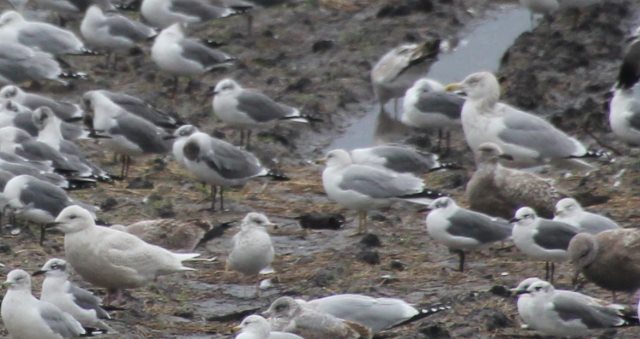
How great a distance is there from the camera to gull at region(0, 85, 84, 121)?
15797 mm

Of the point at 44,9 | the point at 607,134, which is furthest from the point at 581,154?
the point at 44,9

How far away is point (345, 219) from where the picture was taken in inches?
537

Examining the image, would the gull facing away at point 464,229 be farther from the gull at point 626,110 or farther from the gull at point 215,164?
the gull at point 626,110

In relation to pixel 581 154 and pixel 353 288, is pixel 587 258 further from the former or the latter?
pixel 581 154

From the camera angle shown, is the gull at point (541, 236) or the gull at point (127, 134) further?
the gull at point (127, 134)

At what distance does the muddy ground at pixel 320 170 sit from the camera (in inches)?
439

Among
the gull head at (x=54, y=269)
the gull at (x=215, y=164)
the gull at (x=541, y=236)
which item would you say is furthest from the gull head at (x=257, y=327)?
the gull at (x=215, y=164)

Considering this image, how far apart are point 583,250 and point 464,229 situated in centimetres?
125

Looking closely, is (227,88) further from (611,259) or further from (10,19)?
(611,259)

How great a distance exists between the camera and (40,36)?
1816 cm

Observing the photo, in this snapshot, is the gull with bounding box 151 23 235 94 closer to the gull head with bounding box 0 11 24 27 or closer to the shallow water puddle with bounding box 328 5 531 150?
the shallow water puddle with bounding box 328 5 531 150

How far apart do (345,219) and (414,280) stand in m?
2.08

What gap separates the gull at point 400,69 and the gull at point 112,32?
8.73ft

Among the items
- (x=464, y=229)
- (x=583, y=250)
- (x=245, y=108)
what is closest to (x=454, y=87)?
(x=245, y=108)
